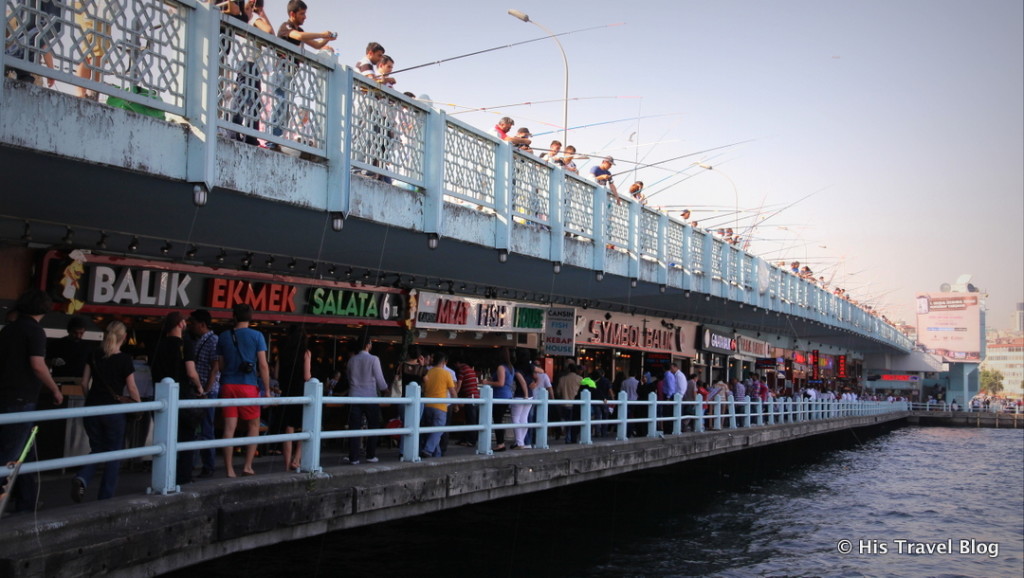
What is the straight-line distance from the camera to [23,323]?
21.1ft

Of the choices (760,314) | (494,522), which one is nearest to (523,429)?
(494,522)

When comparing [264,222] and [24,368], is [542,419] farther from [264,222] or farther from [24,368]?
[24,368]

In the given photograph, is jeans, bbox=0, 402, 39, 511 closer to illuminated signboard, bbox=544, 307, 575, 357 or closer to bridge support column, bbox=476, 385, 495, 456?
bridge support column, bbox=476, 385, 495, 456

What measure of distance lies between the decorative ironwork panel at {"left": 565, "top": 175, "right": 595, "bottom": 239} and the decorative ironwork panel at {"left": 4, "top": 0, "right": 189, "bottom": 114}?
8.79 meters

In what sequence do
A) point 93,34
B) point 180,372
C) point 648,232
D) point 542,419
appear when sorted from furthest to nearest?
point 648,232 → point 542,419 → point 180,372 → point 93,34

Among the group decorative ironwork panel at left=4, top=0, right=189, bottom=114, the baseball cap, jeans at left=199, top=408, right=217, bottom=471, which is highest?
decorative ironwork panel at left=4, top=0, right=189, bottom=114

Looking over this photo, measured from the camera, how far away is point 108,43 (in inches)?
322

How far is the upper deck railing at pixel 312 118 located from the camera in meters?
8.06

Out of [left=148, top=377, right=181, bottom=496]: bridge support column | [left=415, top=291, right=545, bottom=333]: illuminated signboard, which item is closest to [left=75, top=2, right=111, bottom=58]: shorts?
[left=148, top=377, right=181, bottom=496]: bridge support column

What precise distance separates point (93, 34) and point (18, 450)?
3.66 metres

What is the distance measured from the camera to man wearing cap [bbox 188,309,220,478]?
8.58 meters

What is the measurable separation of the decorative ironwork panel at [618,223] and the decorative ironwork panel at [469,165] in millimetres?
4493

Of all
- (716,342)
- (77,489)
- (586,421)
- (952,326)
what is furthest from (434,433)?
(952,326)

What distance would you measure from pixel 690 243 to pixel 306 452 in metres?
15.9
